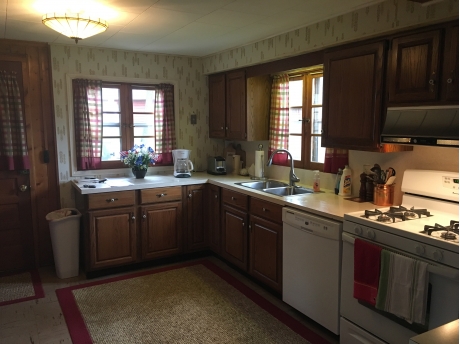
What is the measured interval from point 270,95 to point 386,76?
66.8 inches

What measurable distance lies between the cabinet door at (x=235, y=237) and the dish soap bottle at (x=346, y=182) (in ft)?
2.91

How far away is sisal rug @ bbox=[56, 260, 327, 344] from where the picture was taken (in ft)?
8.86

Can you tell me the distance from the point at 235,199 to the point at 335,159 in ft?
3.22

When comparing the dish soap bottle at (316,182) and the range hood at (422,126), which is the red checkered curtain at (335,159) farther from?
the range hood at (422,126)

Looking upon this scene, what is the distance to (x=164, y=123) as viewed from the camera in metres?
4.43

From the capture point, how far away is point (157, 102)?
4375mm

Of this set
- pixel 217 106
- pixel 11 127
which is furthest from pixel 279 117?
pixel 11 127

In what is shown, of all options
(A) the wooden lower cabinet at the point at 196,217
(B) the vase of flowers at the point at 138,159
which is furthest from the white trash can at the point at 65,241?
(A) the wooden lower cabinet at the point at 196,217

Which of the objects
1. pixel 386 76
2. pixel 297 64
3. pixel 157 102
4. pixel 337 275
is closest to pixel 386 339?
pixel 337 275

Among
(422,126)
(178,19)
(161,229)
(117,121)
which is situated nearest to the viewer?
(422,126)

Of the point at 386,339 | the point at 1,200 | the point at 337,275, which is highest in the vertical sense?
the point at 1,200

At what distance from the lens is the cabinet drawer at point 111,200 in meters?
3.56

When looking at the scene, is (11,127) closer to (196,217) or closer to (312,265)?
(196,217)

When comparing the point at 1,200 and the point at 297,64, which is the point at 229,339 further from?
the point at 1,200
